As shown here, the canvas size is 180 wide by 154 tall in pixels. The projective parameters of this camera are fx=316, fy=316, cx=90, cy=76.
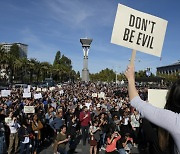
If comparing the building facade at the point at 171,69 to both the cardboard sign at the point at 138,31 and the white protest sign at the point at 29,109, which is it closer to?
the white protest sign at the point at 29,109

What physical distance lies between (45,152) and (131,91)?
428 inches

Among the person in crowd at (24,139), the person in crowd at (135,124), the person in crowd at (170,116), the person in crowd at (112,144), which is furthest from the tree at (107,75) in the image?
the person in crowd at (170,116)

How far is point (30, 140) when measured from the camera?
11.2 m

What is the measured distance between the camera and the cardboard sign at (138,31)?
340 cm

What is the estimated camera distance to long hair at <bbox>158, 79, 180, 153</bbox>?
186 cm

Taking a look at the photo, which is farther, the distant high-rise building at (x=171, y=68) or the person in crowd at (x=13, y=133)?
the distant high-rise building at (x=171, y=68)

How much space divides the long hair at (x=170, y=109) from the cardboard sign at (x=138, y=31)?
5.41 feet

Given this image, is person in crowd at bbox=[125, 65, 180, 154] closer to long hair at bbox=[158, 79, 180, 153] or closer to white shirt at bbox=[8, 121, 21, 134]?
long hair at bbox=[158, 79, 180, 153]

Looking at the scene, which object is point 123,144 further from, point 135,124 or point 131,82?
point 131,82

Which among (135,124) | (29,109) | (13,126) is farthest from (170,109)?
(29,109)

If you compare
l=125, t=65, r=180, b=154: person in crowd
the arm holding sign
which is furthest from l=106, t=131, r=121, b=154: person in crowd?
l=125, t=65, r=180, b=154: person in crowd

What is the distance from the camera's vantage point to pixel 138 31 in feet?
11.8

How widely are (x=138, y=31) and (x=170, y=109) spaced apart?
1830 mm

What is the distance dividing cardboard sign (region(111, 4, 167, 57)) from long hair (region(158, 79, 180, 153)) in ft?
5.41
